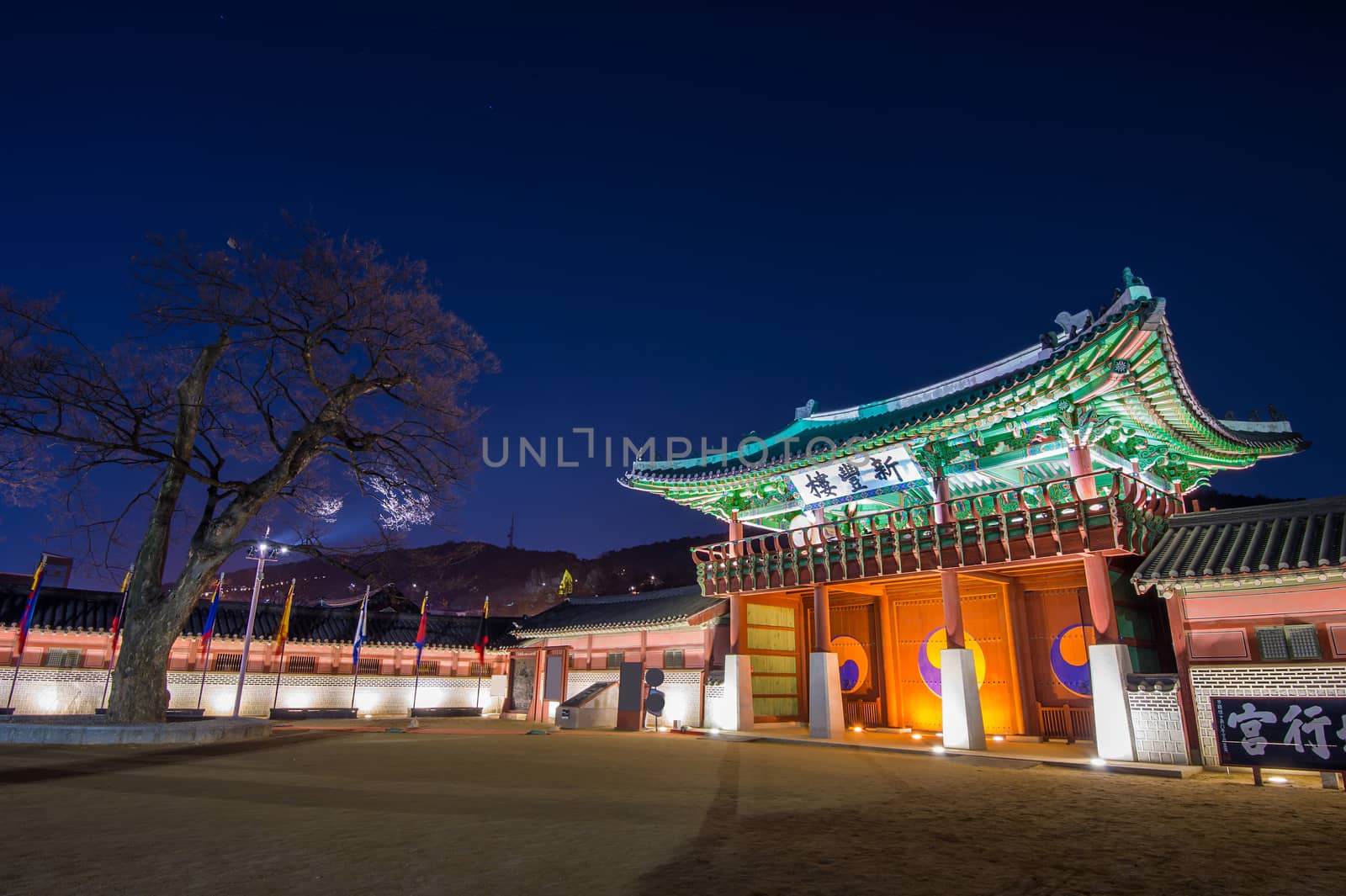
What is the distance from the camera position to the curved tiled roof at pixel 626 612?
22953 millimetres

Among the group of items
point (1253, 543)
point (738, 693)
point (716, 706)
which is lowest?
point (716, 706)

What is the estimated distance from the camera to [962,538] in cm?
1579

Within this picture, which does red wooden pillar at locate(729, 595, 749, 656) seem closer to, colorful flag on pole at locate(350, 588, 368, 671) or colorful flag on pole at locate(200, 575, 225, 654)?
colorful flag on pole at locate(350, 588, 368, 671)

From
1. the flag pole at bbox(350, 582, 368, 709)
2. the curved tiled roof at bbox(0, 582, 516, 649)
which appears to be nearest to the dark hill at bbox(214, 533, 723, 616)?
the curved tiled roof at bbox(0, 582, 516, 649)

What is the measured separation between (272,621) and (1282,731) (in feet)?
110

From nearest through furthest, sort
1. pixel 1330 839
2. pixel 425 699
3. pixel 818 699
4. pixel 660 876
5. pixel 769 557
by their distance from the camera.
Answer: pixel 660 876, pixel 1330 839, pixel 818 699, pixel 769 557, pixel 425 699

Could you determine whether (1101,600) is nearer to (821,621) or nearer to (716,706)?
(821,621)

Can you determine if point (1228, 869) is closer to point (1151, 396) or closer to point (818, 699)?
point (1151, 396)

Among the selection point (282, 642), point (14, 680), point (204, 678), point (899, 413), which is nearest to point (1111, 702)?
point (899, 413)

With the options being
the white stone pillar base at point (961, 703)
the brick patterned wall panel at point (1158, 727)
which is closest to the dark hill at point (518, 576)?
the white stone pillar base at point (961, 703)

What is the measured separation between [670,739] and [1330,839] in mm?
13852

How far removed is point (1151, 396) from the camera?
47.4ft

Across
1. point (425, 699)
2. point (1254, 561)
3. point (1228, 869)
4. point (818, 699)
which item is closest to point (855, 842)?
point (1228, 869)

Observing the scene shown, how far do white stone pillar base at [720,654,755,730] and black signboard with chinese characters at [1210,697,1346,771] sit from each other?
11.4 m
